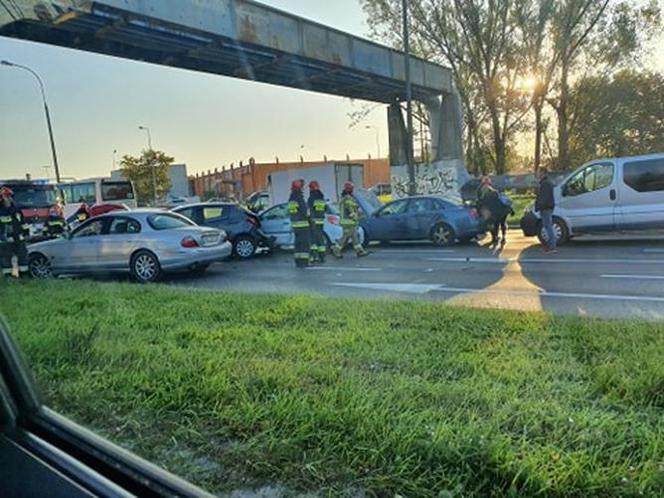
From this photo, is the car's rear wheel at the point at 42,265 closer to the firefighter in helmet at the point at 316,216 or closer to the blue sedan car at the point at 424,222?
the firefighter in helmet at the point at 316,216

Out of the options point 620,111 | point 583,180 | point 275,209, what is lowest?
point 275,209

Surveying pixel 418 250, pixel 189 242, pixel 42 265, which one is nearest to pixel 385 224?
pixel 418 250

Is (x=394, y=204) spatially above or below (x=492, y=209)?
above

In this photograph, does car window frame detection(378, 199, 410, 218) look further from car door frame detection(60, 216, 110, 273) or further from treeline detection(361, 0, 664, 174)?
treeline detection(361, 0, 664, 174)

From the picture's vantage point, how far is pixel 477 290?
26.3 ft

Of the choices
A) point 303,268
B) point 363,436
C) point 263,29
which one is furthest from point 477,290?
point 263,29

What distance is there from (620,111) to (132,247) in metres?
24.6

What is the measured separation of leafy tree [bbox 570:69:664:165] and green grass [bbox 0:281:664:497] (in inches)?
954

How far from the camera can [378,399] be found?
2.99m

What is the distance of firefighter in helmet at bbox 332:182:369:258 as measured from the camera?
12.6m

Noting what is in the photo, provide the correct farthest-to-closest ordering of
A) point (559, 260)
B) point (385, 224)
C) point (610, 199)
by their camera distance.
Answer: point (385, 224)
point (610, 199)
point (559, 260)

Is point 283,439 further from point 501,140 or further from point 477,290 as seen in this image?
point 501,140

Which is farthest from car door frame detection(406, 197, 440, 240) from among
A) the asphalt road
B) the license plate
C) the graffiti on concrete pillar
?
the graffiti on concrete pillar

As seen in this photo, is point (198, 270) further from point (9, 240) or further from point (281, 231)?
point (9, 240)
